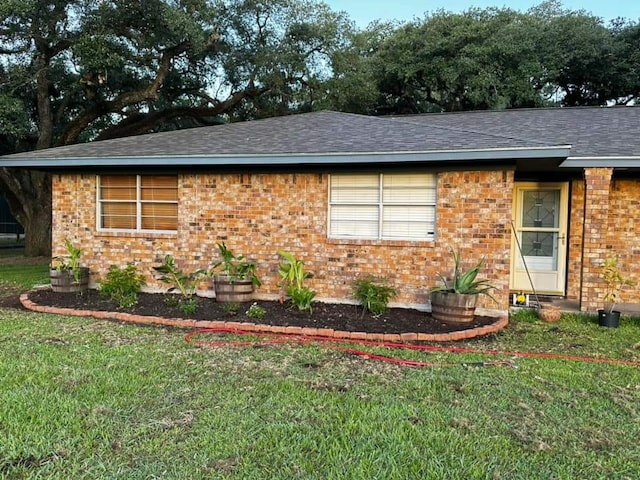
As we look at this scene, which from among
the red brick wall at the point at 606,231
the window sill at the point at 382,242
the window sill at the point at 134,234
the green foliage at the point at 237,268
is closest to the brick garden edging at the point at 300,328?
the green foliage at the point at 237,268

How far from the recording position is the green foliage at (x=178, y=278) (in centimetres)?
747

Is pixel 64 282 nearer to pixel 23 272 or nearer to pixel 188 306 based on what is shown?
pixel 188 306

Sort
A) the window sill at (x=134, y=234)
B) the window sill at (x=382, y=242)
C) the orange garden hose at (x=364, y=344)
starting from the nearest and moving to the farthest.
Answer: the orange garden hose at (x=364, y=344), the window sill at (x=382, y=242), the window sill at (x=134, y=234)

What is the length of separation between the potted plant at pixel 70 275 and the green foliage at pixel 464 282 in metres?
5.94

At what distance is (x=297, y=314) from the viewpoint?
6688 mm

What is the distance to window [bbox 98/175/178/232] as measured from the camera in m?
8.20

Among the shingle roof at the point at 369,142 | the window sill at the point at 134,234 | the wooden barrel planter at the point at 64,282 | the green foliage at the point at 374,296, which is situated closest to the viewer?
the shingle roof at the point at 369,142

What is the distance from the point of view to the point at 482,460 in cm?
275

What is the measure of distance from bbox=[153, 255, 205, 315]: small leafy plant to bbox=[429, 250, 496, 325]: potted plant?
3.53 meters

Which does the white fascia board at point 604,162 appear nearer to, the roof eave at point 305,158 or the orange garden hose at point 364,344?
the roof eave at point 305,158

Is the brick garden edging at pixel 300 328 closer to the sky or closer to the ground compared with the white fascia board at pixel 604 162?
closer to the ground

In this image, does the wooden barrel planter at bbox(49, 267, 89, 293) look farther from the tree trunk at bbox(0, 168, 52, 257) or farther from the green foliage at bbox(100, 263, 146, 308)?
the tree trunk at bbox(0, 168, 52, 257)

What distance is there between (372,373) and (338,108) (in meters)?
14.7

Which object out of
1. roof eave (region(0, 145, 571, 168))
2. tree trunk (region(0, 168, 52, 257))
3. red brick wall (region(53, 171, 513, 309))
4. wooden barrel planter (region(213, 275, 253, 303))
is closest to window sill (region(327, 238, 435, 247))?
red brick wall (region(53, 171, 513, 309))
